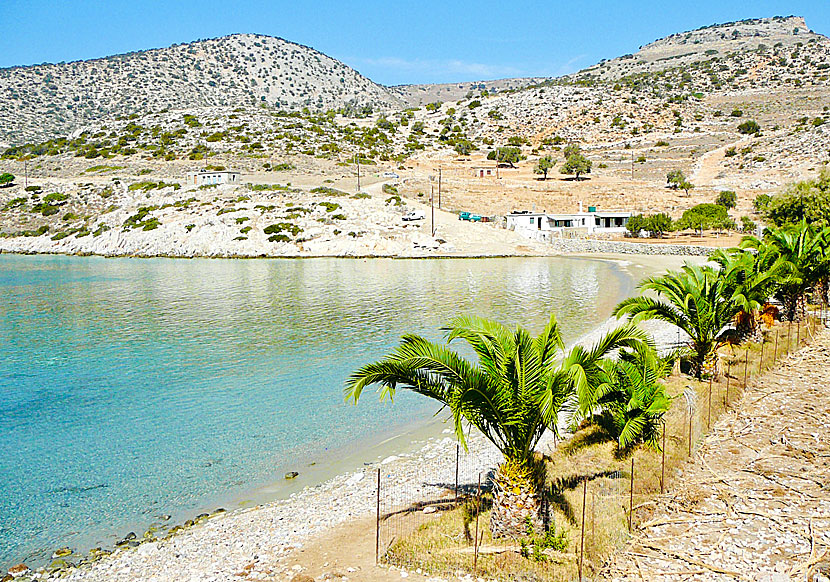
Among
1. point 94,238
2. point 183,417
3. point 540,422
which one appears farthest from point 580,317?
point 94,238

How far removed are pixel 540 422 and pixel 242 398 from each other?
11.2 m

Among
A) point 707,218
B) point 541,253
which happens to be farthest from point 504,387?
point 707,218

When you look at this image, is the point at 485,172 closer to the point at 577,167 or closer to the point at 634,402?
the point at 577,167

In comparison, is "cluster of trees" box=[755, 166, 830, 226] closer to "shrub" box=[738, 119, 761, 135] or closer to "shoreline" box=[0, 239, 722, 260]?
"shoreline" box=[0, 239, 722, 260]

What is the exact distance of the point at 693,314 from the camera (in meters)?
15.8

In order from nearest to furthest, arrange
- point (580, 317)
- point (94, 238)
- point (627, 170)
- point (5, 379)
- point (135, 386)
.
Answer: point (135, 386) < point (5, 379) < point (580, 317) < point (94, 238) < point (627, 170)

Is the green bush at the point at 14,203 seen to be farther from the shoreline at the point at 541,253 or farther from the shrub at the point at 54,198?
the shoreline at the point at 541,253

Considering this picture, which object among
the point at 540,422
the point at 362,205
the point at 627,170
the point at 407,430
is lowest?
the point at 407,430

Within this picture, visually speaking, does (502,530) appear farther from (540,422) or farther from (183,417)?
(183,417)

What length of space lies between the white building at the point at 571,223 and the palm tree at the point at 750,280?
4845 centimetres

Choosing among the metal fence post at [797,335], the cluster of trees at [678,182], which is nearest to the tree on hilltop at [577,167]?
the cluster of trees at [678,182]

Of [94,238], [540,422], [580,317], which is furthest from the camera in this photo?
[94,238]

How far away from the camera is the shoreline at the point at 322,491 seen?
1007cm

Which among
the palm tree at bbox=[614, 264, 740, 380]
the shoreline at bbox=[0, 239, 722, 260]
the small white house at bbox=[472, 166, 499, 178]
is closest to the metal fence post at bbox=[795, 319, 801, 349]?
the palm tree at bbox=[614, 264, 740, 380]
